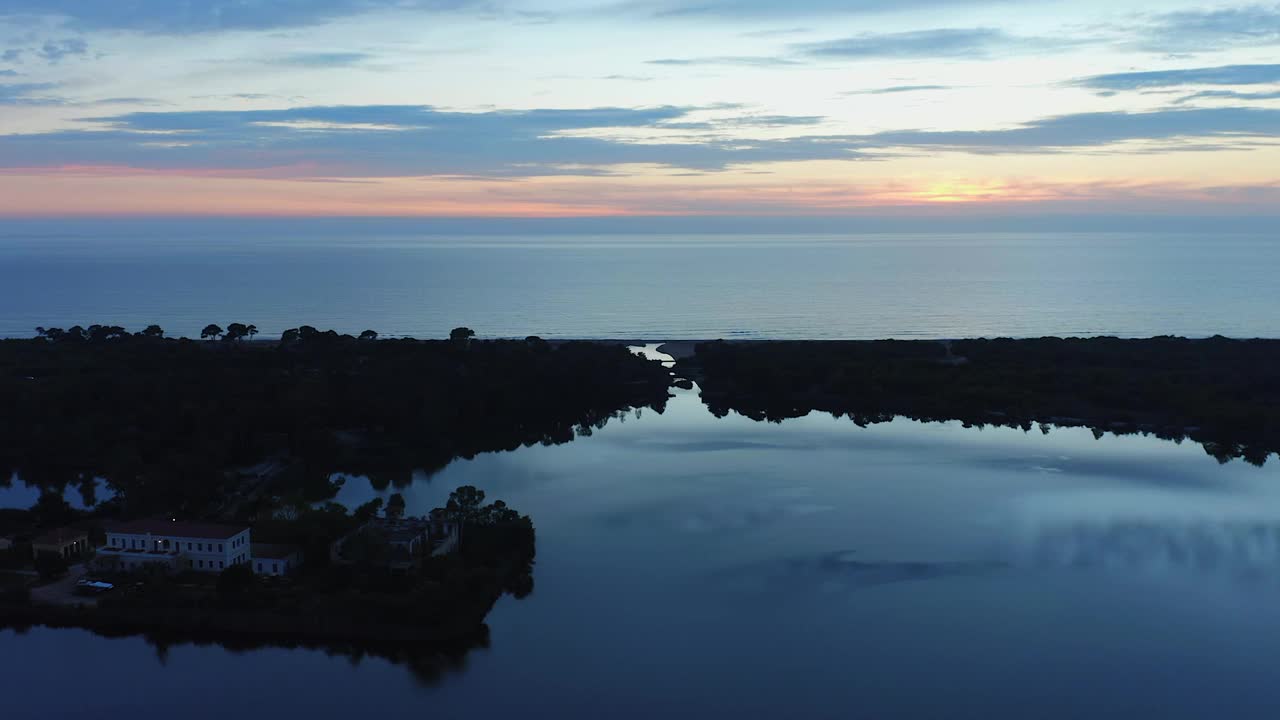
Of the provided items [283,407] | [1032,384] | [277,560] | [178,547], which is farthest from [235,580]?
[1032,384]

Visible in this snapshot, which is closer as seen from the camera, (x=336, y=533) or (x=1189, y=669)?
A: (x=1189, y=669)

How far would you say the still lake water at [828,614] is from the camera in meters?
16.6

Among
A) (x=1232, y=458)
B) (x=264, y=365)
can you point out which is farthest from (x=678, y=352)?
(x=1232, y=458)

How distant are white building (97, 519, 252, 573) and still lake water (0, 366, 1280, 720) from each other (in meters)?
2.30

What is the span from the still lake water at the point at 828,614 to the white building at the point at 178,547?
2296mm

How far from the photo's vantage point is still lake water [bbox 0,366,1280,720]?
1656cm

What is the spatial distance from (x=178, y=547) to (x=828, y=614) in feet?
43.3

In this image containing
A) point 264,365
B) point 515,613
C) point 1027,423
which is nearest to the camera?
point 515,613

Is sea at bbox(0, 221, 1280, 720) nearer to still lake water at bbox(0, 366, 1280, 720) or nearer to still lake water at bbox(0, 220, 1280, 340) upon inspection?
still lake water at bbox(0, 366, 1280, 720)

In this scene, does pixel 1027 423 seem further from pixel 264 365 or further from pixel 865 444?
pixel 264 365

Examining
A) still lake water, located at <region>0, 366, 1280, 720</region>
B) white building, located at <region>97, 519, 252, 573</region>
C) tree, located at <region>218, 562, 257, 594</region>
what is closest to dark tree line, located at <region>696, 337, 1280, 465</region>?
still lake water, located at <region>0, 366, 1280, 720</region>

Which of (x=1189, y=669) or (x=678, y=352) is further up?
(x=678, y=352)

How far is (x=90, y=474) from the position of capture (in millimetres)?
30234

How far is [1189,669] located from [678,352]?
3832 centimetres
